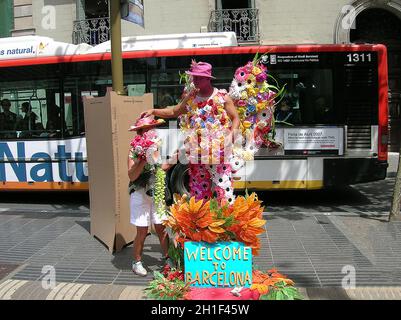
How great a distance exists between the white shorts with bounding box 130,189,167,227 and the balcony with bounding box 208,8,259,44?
1141 cm

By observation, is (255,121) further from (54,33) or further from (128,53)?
(54,33)

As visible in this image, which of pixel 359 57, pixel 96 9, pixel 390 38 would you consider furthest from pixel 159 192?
pixel 390 38

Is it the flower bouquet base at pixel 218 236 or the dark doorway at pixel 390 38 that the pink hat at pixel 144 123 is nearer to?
the flower bouquet base at pixel 218 236

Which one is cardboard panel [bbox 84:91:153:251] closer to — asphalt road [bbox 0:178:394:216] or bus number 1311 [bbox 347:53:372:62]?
asphalt road [bbox 0:178:394:216]

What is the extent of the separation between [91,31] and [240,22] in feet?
16.8

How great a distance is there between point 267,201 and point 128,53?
3843 millimetres

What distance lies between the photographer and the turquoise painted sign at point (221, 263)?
4.05 m

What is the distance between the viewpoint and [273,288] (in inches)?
161

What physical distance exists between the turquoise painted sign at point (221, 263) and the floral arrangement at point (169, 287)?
16 cm

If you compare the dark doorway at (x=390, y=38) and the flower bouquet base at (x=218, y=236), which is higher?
the dark doorway at (x=390, y=38)

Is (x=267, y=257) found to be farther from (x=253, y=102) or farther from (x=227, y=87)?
(x=227, y=87)

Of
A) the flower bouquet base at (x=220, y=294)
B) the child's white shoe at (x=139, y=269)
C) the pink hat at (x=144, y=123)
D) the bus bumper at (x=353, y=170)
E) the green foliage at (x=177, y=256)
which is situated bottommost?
the child's white shoe at (x=139, y=269)

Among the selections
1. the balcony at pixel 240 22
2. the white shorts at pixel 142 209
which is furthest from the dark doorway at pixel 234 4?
the white shorts at pixel 142 209

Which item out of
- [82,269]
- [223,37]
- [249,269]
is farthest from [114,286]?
[223,37]
